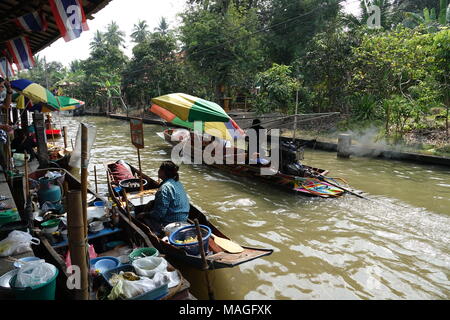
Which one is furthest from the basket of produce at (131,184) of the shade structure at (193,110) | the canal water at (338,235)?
the shade structure at (193,110)

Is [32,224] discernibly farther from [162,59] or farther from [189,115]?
[162,59]

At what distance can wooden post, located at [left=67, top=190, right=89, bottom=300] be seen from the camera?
2.42 m

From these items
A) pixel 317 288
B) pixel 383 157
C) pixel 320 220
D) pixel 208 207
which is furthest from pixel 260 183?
pixel 383 157

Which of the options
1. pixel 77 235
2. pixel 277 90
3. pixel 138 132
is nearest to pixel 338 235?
pixel 138 132

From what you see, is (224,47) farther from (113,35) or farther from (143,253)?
(113,35)

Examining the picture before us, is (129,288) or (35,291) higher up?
(35,291)

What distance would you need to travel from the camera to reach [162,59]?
31.0 metres

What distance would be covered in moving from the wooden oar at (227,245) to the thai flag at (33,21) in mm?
4740

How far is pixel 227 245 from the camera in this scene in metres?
4.82

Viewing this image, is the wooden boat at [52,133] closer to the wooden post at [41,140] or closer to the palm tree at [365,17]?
the wooden post at [41,140]

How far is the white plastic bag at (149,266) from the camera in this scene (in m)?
3.51

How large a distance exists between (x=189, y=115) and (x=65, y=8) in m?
3.26

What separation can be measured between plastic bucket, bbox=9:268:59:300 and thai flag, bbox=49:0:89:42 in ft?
10.9

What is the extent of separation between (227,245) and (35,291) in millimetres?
2728
